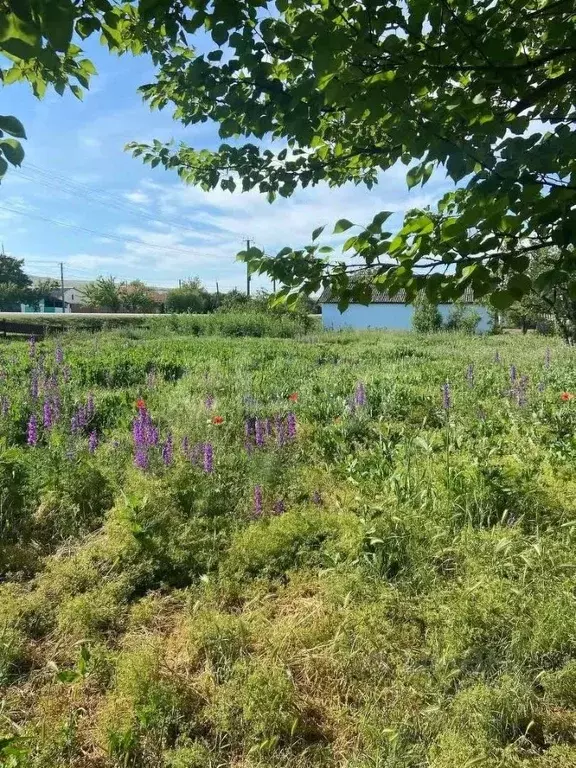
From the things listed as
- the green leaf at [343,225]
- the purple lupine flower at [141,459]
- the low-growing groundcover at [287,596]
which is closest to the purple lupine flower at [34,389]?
the low-growing groundcover at [287,596]

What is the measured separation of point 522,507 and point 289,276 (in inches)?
90.0

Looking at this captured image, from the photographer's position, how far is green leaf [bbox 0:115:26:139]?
4.26 ft

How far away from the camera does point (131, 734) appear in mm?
1835

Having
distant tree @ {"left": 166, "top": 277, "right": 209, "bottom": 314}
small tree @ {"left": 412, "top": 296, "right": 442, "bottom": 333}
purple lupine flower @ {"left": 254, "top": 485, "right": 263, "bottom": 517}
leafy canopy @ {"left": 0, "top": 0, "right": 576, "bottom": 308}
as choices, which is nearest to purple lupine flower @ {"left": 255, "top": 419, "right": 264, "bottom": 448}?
purple lupine flower @ {"left": 254, "top": 485, "right": 263, "bottom": 517}

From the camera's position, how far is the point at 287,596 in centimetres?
273

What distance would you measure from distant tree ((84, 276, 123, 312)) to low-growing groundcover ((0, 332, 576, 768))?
210ft

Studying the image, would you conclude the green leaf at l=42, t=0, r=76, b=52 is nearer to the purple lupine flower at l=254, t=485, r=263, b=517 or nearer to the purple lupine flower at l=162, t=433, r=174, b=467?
the purple lupine flower at l=254, t=485, r=263, b=517

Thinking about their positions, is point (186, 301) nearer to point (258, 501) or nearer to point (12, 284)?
point (12, 284)

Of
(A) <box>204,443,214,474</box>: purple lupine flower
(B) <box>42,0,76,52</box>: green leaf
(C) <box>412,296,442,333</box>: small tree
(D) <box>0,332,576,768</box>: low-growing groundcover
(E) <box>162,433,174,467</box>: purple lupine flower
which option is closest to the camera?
(B) <box>42,0,76,52</box>: green leaf

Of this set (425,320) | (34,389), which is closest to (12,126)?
(34,389)

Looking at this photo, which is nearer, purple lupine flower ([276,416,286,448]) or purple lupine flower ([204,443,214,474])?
purple lupine flower ([204,443,214,474])

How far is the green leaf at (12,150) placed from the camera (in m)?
1.33

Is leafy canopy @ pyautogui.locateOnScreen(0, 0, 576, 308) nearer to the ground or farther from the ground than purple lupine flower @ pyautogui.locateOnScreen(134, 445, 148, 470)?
farther from the ground

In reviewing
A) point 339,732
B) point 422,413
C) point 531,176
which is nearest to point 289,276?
point 531,176
